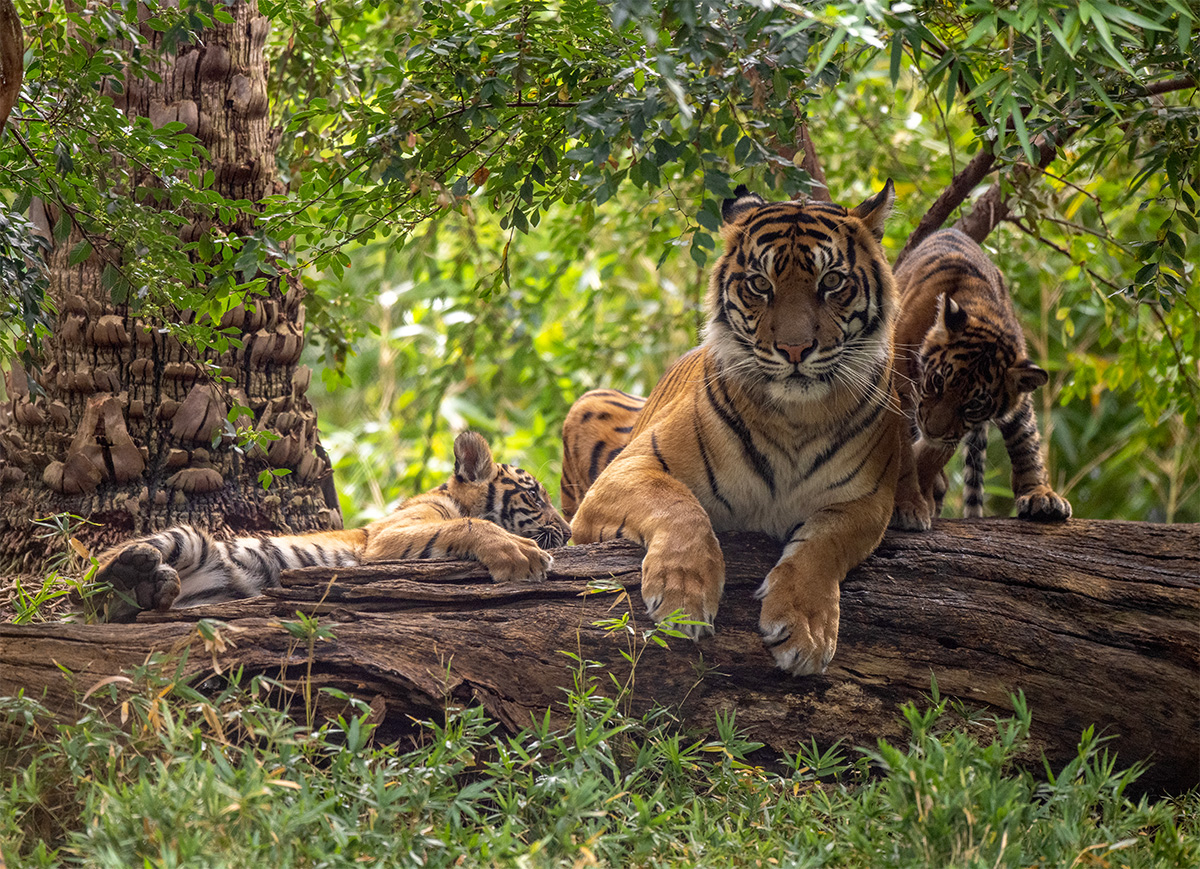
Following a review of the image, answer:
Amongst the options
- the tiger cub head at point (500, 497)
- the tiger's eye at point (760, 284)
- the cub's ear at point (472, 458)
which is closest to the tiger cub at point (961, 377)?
the tiger's eye at point (760, 284)

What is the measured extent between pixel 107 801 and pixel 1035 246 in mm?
5641

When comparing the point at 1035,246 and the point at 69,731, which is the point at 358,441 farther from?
the point at 69,731

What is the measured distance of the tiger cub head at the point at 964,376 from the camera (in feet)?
10.9

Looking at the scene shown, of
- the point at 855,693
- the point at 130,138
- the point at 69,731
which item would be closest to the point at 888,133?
the point at 855,693

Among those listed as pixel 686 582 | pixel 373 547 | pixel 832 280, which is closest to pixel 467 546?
pixel 373 547

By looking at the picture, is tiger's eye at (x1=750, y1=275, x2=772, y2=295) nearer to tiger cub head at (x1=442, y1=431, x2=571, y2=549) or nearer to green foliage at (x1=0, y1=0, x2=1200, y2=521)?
green foliage at (x1=0, y1=0, x2=1200, y2=521)

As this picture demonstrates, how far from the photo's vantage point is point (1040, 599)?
122 inches

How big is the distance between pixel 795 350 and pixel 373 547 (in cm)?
168

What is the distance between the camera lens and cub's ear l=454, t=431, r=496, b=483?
172 inches

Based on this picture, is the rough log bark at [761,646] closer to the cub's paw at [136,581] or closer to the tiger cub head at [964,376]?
the cub's paw at [136,581]

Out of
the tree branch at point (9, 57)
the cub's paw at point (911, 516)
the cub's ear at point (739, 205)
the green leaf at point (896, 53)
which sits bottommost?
the cub's paw at point (911, 516)

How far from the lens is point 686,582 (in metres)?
2.73

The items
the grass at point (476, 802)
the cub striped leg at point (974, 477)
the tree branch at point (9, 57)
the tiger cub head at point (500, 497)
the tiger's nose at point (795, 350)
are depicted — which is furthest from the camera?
the tiger cub head at point (500, 497)

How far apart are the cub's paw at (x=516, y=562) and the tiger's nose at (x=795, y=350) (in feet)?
3.12
